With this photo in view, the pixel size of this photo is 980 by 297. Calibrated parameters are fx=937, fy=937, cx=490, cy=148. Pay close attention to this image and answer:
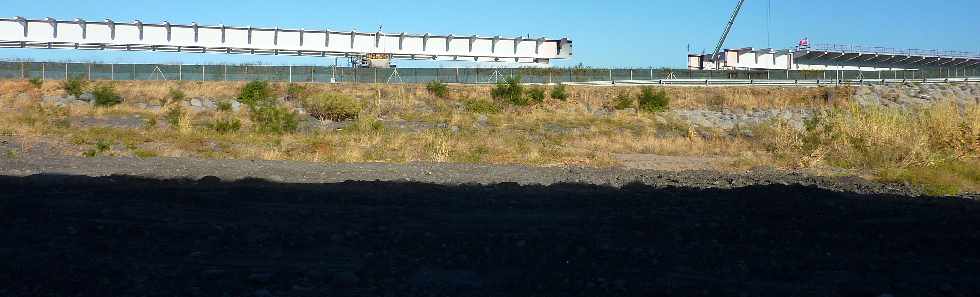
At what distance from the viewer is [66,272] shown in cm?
696

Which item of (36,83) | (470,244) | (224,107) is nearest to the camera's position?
(470,244)

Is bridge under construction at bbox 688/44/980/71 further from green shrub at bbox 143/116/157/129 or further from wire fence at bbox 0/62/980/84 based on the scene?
green shrub at bbox 143/116/157/129

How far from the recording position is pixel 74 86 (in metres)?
43.4

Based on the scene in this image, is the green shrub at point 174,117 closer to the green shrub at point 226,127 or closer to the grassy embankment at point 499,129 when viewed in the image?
the grassy embankment at point 499,129

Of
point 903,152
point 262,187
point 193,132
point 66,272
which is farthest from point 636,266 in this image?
point 193,132

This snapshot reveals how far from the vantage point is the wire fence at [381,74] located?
48312 millimetres

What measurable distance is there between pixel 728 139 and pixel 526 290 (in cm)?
3077

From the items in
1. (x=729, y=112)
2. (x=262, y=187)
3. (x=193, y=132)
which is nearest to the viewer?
(x=262, y=187)

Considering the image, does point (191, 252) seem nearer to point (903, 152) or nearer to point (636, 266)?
point (636, 266)

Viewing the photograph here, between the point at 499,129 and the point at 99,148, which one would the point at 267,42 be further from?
the point at 99,148

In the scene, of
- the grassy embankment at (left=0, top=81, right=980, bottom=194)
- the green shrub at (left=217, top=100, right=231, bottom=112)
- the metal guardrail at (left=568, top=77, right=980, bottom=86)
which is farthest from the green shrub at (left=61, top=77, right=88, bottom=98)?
the metal guardrail at (left=568, top=77, right=980, bottom=86)

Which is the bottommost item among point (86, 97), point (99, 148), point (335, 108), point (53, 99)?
point (99, 148)

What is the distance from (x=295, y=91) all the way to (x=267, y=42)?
12725 millimetres

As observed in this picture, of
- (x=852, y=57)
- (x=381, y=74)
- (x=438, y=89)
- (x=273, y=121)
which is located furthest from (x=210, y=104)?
(x=852, y=57)
